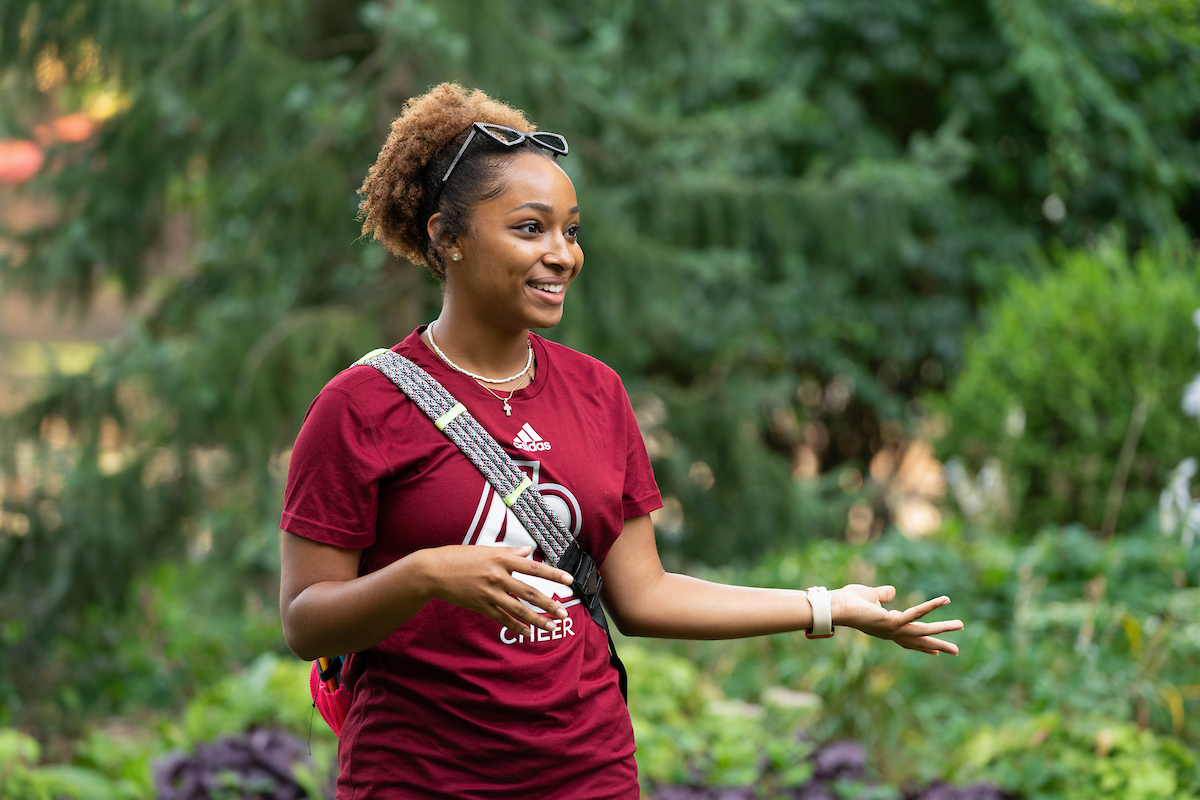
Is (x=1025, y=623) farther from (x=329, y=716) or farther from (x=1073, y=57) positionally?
(x=1073, y=57)

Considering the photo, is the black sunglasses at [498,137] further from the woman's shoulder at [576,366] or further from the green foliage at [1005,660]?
the green foliage at [1005,660]

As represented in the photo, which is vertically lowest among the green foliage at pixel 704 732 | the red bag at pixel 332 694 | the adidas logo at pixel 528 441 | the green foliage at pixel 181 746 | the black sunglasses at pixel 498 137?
the green foliage at pixel 704 732

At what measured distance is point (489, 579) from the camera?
1.54 metres

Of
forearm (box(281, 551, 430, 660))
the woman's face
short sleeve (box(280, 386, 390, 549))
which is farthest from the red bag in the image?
the woman's face

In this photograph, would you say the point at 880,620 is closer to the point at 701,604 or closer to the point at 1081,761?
the point at 701,604

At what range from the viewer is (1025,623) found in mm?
5055

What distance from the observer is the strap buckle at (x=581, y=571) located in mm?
1874

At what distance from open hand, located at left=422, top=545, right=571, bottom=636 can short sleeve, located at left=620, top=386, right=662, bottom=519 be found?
0.49 metres

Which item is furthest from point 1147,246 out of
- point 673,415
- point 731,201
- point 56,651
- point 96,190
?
point 56,651

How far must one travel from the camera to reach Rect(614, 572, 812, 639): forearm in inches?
79.2

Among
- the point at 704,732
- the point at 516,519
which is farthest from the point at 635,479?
the point at 704,732

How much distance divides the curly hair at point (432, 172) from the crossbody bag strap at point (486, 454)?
24cm

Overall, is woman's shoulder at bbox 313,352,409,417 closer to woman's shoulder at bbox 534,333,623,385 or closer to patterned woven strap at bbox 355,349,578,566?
patterned woven strap at bbox 355,349,578,566

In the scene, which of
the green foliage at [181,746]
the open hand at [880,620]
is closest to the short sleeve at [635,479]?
the open hand at [880,620]
